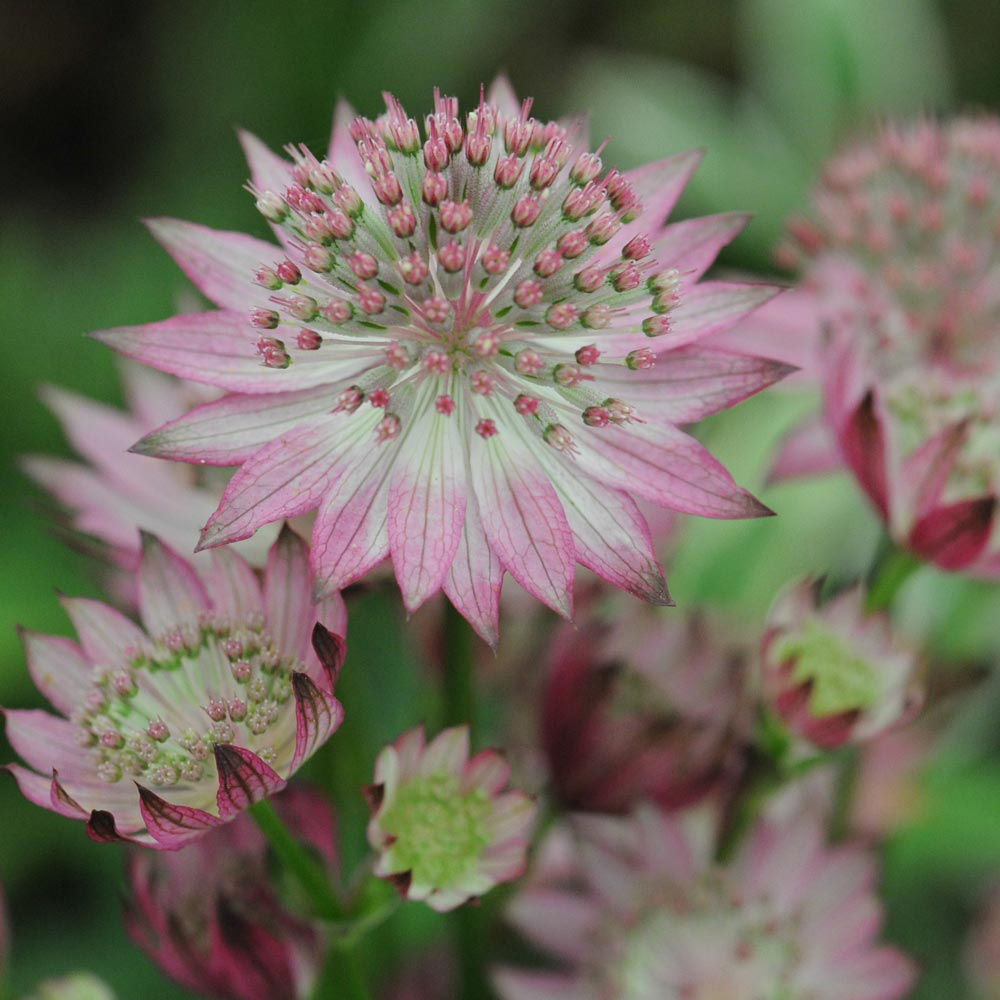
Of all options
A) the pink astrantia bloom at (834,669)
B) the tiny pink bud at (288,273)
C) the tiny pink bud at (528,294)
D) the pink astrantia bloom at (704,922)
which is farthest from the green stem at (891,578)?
the tiny pink bud at (288,273)

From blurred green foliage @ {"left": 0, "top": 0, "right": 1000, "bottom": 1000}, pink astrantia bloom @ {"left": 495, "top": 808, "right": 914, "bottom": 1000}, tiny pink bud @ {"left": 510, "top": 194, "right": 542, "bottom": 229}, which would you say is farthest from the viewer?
blurred green foliage @ {"left": 0, "top": 0, "right": 1000, "bottom": 1000}

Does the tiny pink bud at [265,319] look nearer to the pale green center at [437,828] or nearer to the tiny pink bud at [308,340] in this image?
the tiny pink bud at [308,340]

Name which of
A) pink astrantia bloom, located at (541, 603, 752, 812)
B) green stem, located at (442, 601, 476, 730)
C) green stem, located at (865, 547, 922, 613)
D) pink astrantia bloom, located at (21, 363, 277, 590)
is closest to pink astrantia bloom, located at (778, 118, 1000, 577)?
green stem, located at (865, 547, 922, 613)

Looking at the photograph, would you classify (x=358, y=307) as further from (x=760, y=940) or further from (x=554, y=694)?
(x=760, y=940)

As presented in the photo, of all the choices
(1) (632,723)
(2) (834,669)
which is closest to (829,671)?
(2) (834,669)

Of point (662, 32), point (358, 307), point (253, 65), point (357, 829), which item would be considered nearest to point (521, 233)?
point (358, 307)

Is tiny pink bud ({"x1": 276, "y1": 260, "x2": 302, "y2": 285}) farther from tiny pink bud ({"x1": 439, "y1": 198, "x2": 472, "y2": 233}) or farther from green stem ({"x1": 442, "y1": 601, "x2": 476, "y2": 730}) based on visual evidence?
green stem ({"x1": 442, "y1": 601, "x2": 476, "y2": 730})
